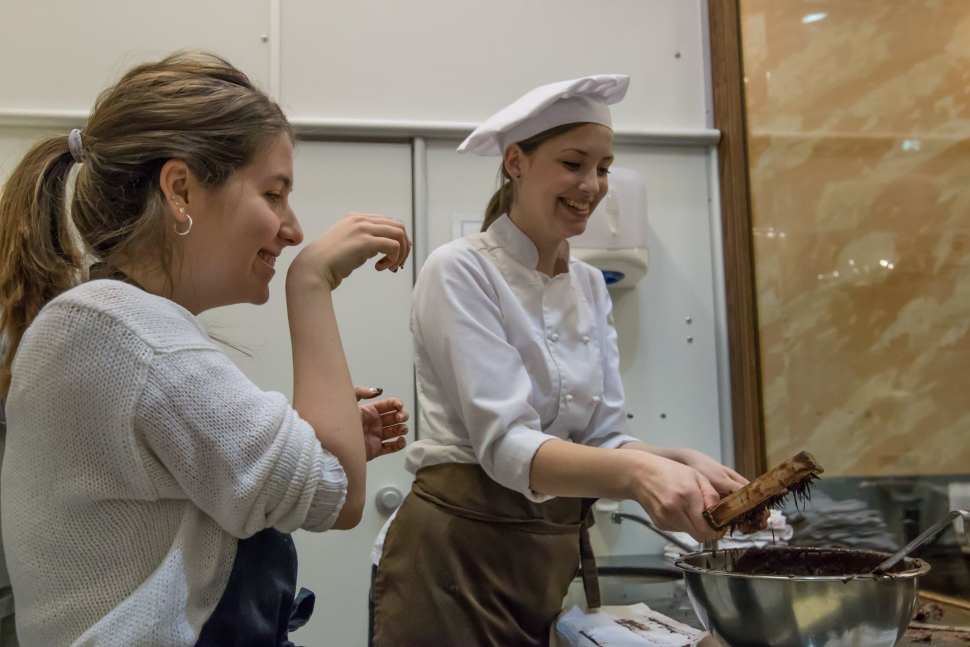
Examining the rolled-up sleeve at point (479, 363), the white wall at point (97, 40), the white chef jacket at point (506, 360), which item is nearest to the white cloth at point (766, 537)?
the white chef jacket at point (506, 360)

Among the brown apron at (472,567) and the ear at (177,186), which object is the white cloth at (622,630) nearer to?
the brown apron at (472,567)

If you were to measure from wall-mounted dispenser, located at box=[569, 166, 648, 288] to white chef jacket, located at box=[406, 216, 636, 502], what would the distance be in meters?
0.67

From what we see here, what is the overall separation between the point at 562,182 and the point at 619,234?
83 cm

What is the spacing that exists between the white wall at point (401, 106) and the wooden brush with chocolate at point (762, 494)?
4.51 feet

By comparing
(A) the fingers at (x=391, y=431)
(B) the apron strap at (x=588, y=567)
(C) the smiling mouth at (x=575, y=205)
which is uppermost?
(C) the smiling mouth at (x=575, y=205)

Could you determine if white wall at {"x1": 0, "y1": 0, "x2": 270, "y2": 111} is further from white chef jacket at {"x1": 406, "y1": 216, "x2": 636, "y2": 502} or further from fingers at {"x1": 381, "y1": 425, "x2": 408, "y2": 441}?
fingers at {"x1": 381, "y1": 425, "x2": 408, "y2": 441}

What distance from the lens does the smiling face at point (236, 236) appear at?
32.7 inches

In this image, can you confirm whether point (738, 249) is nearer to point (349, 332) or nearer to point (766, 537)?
point (766, 537)

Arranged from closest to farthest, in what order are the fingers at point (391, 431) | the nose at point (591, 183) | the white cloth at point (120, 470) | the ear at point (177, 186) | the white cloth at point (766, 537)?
1. the white cloth at point (120, 470)
2. the ear at point (177, 186)
3. the fingers at point (391, 431)
4. the nose at point (591, 183)
5. the white cloth at point (766, 537)

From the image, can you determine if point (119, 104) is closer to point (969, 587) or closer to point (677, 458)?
point (677, 458)

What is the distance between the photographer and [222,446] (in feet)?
2.22

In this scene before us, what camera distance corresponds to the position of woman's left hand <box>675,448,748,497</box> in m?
0.99

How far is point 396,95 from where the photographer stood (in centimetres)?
220

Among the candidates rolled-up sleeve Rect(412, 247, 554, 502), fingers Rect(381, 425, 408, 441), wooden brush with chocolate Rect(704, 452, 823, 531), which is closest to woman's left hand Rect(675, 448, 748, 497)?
wooden brush with chocolate Rect(704, 452, 823, 531)
